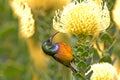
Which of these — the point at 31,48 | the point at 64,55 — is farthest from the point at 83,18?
the point at 31,48

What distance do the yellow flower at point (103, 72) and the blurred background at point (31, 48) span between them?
548 mm

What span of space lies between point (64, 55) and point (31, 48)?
4.16 feet

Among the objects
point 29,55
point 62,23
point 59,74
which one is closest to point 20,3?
point 62,23

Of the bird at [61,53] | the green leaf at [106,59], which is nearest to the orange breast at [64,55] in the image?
the bird at [61,53]

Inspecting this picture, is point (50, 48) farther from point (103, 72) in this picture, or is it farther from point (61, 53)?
point (103, 72)

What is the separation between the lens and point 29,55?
3.38 meters

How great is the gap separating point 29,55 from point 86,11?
1.18 metres

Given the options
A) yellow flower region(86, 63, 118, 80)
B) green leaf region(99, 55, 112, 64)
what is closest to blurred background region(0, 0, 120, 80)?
green leaf region(99, 55, 112, 64)

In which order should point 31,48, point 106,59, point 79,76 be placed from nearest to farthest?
1. point 79,76
2. point 106,59
3. point 31,48

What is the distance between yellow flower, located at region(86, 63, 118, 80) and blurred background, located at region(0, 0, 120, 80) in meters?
0.55

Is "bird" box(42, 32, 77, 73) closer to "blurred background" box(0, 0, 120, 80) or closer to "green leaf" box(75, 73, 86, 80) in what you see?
"green leaf" box(75, 73, 86, 80)

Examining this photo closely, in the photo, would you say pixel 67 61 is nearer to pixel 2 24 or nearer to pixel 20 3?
pixel 20 3

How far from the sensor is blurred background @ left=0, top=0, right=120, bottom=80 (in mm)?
2787

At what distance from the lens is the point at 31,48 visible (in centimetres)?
343
